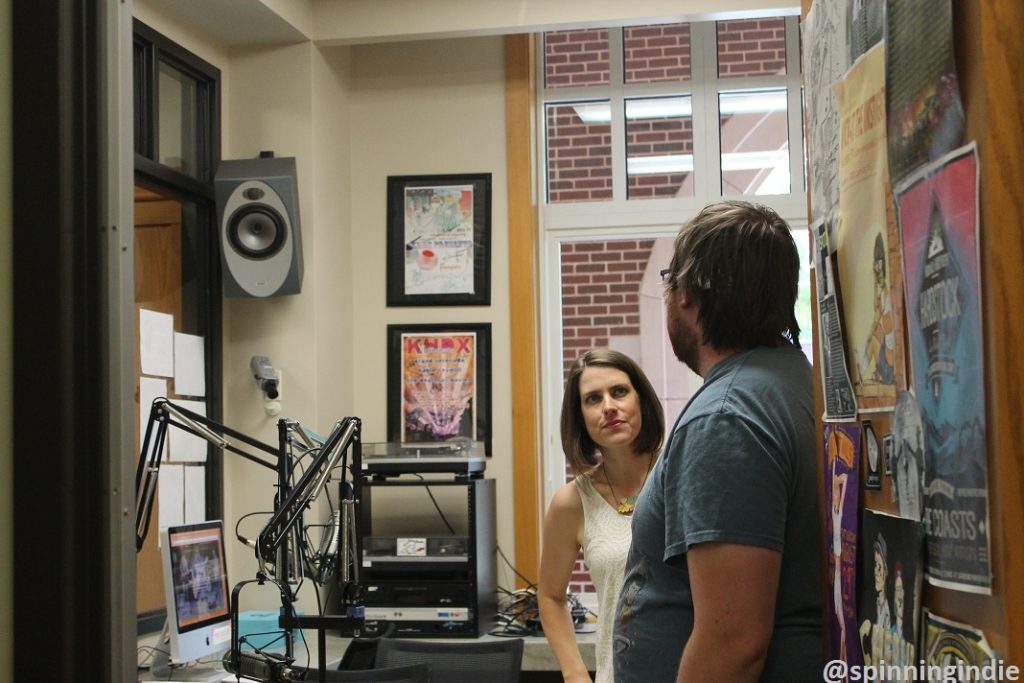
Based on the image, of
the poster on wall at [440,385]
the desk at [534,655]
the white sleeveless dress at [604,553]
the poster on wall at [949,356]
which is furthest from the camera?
the poster on wall at [440,385]

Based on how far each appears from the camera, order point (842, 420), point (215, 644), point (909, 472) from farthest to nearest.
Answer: point (215, 644), point (842, 420), point (909, 472)

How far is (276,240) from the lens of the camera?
14.3 feet

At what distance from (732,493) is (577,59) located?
4.11 metres

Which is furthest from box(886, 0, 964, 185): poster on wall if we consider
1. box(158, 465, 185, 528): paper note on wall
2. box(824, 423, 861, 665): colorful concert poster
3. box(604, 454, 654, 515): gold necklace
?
box(158, 465, 185, 528): paper note on wall

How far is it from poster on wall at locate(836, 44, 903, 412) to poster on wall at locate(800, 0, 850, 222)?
0.09 feet

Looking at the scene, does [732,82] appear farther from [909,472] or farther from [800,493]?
[909,472]

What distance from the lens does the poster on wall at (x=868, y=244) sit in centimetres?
85

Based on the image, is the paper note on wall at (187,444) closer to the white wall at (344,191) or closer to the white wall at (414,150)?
the white wall at (344,191)

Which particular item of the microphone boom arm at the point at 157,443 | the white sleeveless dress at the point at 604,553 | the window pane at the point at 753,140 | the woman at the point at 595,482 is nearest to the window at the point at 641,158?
the window pane at the point at 753,140

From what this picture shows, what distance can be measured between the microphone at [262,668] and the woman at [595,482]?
2.07ft

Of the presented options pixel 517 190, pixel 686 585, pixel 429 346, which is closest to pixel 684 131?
pixel 517 190

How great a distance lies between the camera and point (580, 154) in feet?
16.4

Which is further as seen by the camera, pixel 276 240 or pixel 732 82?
pixel 732 82

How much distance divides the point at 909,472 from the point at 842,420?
0.55 feet
